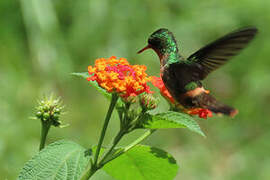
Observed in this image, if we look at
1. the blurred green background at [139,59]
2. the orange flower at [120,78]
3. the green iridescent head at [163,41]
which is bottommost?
the blurred green background at [139,59]

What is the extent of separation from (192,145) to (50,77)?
160 centimetres

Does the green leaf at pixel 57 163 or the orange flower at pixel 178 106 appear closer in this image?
the green leaf at pixel 57 163

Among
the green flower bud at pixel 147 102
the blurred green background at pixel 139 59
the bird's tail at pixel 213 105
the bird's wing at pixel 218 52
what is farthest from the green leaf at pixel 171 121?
the blurred green background at pixel 139 59

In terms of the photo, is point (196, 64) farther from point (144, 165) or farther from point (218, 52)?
point (144, 165)

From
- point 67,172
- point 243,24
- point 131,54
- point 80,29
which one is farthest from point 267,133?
point 67,172

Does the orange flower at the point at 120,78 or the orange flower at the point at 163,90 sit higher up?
the orange flower at the point at 120,78

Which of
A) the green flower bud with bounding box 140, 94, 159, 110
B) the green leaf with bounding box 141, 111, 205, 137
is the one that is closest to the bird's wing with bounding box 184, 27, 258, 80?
the green flower bud with bounding box 140, 94, 159, 110

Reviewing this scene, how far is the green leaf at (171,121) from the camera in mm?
1181

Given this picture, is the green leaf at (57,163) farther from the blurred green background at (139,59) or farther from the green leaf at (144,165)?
the blurred green background at (139,59)

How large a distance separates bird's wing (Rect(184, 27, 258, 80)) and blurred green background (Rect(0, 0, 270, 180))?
187 centimetres

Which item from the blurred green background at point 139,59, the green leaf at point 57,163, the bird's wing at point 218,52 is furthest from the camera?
the blurred green background at point 139,59

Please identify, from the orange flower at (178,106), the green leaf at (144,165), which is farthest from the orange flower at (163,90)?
the green leaf at (144,165)

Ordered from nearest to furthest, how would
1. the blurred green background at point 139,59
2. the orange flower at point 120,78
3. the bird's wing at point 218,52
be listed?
the orange flower at point 120,78 → the bird's wing at point 218,52 → the blurred green background at point 139,59

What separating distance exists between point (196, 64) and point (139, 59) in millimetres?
2267
